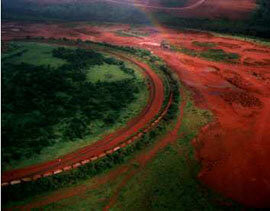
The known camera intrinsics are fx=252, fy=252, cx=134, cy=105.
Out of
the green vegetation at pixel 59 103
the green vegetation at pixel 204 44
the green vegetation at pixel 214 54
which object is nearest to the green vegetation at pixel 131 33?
the green vegetation at pixel 214 54

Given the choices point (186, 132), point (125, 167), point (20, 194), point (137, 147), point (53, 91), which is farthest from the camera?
point (53, 91)

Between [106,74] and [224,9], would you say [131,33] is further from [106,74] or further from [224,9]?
[224,9]

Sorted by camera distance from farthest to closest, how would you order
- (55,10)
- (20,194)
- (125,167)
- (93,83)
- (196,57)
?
(55,10), (196,57), (93,83), (125,167), (20,194)

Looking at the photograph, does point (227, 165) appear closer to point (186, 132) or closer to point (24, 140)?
point (186, 132)

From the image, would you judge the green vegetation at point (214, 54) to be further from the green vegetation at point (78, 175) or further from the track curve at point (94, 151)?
the green vegetation at point (78, 175)

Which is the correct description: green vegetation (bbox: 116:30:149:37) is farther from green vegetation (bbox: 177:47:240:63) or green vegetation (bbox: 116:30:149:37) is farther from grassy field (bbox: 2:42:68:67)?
grassy field (bbox: 2:42:68:67)

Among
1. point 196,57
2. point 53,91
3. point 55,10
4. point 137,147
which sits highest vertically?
point 55,10

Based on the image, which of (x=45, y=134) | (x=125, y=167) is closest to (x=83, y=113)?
(x=45, y=134)
